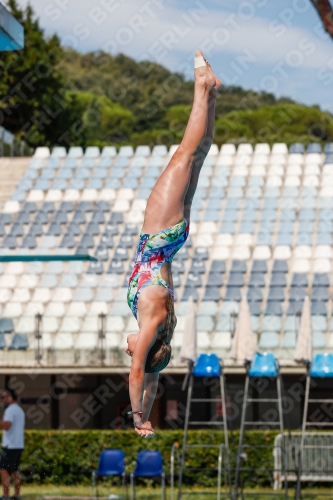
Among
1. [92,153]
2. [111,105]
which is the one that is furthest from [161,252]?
[111,105]

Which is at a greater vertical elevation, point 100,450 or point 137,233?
point 137,233

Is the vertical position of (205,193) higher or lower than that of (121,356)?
higher

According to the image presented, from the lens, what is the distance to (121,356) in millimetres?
20750

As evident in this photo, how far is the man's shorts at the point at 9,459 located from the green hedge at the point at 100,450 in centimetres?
390

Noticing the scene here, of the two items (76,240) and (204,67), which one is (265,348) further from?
(204,67)

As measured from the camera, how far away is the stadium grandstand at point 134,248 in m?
21.5

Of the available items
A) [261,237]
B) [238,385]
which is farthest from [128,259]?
[238,385]

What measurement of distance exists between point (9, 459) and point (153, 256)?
392 inches

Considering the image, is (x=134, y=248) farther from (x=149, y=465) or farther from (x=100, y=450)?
(x=149, y=465)

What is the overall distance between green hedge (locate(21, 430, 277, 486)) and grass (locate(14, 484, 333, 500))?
→ 0.23 m

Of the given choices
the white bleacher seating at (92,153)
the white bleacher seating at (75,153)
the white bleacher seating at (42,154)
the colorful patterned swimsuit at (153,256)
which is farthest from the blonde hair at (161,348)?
the white bleacher seating at (42,154)

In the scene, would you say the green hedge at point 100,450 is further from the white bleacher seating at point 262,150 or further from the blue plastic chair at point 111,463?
the white bleacher seating at point 262,150

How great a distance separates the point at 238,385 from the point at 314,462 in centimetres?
385

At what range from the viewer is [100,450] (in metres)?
19.7
